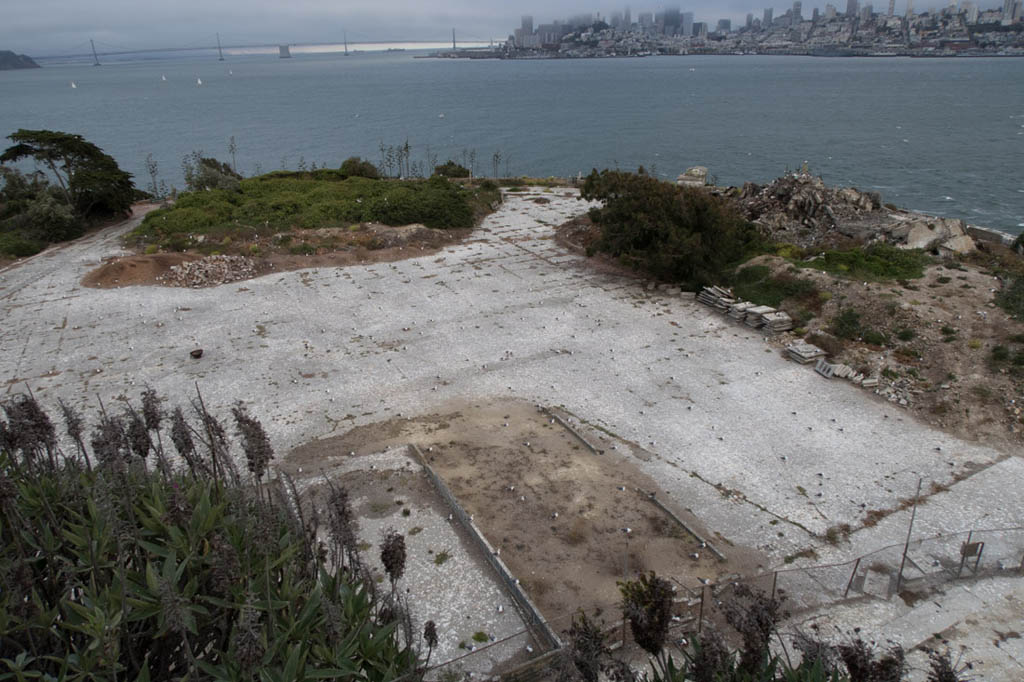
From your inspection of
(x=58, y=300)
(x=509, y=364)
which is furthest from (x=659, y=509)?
(x=58, y=300)

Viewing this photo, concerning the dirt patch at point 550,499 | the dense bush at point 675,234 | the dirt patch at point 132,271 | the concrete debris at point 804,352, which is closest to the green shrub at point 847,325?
the concrete debris at point 804,352

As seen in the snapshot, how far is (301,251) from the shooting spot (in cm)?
2673

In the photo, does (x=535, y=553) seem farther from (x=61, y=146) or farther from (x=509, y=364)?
(x=61, y=146)

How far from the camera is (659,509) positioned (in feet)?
37.8

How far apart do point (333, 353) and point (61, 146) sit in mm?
24977

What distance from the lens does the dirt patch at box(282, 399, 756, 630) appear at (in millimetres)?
10023

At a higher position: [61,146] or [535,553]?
[61,146]

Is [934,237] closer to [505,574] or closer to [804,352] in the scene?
[804,352]

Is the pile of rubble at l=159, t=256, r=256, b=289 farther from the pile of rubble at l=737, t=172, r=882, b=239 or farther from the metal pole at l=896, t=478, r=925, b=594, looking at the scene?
the metal pole at l=896, t=478, r=925, b=594

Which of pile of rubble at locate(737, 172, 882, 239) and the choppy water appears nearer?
pile of rubble at locate(737, 172, 882, 239)

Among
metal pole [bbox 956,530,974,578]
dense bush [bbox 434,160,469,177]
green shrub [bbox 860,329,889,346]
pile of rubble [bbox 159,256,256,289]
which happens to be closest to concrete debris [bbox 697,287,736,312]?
green shrub [bbox 860,329,889,346]

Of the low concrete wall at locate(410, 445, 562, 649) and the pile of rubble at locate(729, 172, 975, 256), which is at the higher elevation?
the pile of rubble at locate(729, 172, 975, 256)

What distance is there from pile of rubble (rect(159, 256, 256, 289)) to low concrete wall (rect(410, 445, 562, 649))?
15.3 m

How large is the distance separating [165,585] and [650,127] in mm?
92253
